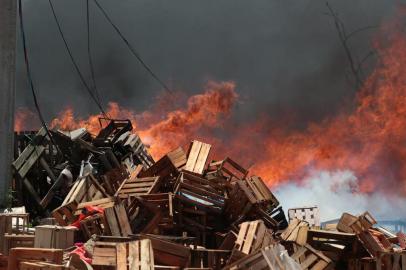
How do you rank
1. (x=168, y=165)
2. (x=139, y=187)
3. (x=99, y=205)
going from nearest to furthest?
(x=99, y=205)
(x=139, y=187)
(x=168, y=165)

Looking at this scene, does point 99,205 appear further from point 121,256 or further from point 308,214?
point 308,214

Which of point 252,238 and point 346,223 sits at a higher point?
point 346,223

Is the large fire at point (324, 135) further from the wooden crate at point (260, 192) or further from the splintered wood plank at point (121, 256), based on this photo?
the splintered wood plank at point (121, 256)

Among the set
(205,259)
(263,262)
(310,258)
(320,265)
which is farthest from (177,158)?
(263,262)

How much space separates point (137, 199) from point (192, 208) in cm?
134

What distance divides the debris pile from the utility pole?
1237mm

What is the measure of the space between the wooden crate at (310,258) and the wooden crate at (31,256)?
5061 mm

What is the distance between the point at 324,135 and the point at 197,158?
12.0m

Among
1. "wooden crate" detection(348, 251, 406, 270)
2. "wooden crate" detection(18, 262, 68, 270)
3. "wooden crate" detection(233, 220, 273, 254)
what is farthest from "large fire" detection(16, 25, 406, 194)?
"wooden crate" detection(18, 262, 68, 270)

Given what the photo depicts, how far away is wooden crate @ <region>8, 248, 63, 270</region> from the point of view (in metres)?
7.16

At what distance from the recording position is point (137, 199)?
11.9 m

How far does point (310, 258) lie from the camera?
1084cm

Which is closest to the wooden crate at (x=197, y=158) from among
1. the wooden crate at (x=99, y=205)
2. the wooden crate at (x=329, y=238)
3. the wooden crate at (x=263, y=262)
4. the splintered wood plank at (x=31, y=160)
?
the wooden crate at (x=99, y=205)

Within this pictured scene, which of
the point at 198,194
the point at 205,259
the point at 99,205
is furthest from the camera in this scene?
the point at 198,194
